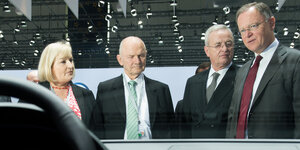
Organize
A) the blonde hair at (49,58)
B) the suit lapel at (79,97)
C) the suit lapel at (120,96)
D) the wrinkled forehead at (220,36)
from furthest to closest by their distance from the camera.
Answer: the wrinkled forehead at (220,36), the suit lapel at (120,96), the suit lapel at (79,97), the blonde hair at (49,58)

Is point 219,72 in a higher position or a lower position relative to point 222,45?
lower

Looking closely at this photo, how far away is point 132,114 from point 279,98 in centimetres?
61

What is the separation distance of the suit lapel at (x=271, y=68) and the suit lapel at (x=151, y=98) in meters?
0.43

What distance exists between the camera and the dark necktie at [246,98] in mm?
1463

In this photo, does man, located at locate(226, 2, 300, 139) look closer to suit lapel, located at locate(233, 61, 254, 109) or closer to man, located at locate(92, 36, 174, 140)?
suit lapel, located at locate(233, 61, 254, 109)

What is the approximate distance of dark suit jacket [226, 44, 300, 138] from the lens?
1387mm

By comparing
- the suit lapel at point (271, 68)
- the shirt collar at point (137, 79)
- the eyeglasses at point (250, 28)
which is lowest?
the shirt collar at point (137, 79)

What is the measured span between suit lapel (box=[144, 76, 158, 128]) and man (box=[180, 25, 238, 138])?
0.15 meters

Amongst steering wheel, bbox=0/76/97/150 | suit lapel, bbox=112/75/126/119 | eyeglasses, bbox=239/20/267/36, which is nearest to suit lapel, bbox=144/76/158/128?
suit lapel, bbox=112/75/126/119

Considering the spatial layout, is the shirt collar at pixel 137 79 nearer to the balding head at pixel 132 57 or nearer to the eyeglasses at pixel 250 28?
the balding head at pixel 132 57

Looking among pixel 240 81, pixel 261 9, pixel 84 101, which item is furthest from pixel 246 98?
pixel 84 101

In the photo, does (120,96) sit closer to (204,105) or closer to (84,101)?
(84,101)

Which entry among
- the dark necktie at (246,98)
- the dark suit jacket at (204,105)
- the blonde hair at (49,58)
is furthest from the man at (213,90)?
the blonde hair at (49,58)

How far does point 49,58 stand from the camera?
4.42ft
